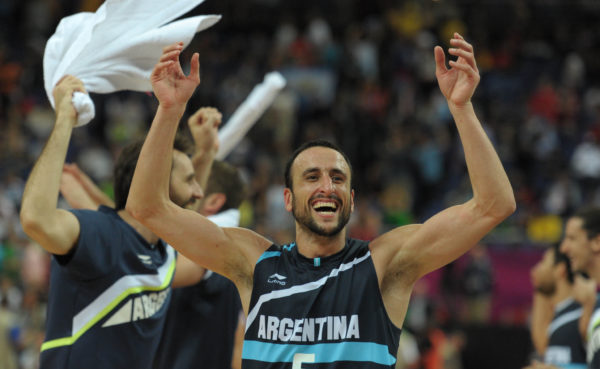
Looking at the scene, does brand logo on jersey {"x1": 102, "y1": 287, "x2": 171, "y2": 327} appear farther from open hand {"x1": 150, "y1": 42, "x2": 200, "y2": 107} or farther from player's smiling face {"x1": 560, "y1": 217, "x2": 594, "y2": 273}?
player's smiling face {"x1": 560, "y1": 217, "x2": 594, "y2": 273}

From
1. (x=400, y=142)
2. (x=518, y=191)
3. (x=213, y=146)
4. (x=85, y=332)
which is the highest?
(x=400, y=142)

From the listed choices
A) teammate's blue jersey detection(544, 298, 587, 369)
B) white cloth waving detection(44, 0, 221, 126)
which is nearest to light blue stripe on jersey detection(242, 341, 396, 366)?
white cloth waving detection(44, 0, 221, 126)

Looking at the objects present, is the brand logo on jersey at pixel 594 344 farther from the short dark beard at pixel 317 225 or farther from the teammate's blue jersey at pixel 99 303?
the teammate's blue jersey at pixel 99 303

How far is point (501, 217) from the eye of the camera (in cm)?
383

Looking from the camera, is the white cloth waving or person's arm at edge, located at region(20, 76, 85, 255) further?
the white cloth waving

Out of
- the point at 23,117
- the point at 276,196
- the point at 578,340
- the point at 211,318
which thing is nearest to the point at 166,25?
the point at 211,318

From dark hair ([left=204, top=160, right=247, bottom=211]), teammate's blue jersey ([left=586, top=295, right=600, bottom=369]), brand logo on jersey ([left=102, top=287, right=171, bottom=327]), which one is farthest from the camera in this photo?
dark hair ([left=204, top=160, right=247, bottom=211])

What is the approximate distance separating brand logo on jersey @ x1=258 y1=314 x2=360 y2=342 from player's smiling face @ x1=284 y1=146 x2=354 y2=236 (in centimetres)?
43

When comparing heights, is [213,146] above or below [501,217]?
above

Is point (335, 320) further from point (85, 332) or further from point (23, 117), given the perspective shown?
point (23, 117)

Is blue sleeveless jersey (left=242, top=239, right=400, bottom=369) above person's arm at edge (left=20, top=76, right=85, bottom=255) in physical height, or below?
below

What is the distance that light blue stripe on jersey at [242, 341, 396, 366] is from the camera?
3.77 metres

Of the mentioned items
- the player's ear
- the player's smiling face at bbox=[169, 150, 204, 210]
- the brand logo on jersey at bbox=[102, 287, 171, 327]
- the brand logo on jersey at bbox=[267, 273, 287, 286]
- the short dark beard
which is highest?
the player's smiling face at bbox=[169, 150, 204, 210]

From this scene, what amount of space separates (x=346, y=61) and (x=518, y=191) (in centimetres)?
511
